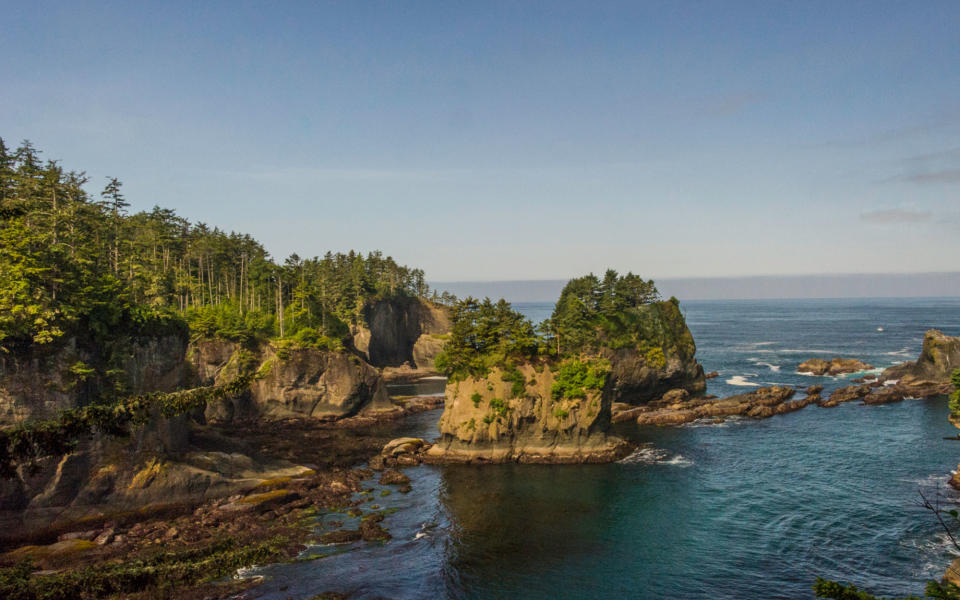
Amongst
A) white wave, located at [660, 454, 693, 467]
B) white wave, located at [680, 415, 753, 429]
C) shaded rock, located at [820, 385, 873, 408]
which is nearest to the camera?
white wave, located at [660, 454, 693, 467]

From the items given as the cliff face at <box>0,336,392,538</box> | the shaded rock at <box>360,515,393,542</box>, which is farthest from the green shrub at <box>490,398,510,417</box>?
the cliff face at <box>0,336,392,538</box>

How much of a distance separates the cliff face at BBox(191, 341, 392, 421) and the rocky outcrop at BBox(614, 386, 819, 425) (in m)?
40.6

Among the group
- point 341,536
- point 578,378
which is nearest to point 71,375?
point 341,536

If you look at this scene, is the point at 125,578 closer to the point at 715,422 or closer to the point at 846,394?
the point at 715,422

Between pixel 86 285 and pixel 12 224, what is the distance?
715 cm

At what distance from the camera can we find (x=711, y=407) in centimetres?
7962

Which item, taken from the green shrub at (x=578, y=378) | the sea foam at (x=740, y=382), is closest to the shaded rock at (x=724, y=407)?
the sea foam at (x=740, y=382)

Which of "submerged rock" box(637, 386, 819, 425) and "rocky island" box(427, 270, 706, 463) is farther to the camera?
"submerged rock" box(637, 386, 819, 425)

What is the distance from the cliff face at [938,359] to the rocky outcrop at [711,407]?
22.3 m

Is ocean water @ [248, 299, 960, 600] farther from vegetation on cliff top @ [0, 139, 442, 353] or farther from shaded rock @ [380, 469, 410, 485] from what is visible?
vegetation on cliff top @ [0, 139, 442, 353]

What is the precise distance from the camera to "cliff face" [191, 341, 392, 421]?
77.4 meters

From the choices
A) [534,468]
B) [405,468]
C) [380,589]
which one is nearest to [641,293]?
[534,468]

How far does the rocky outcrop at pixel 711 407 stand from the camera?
75438mm

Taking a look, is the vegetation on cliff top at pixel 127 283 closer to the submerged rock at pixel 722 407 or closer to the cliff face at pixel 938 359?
the submerged rock at pixel 722 407
